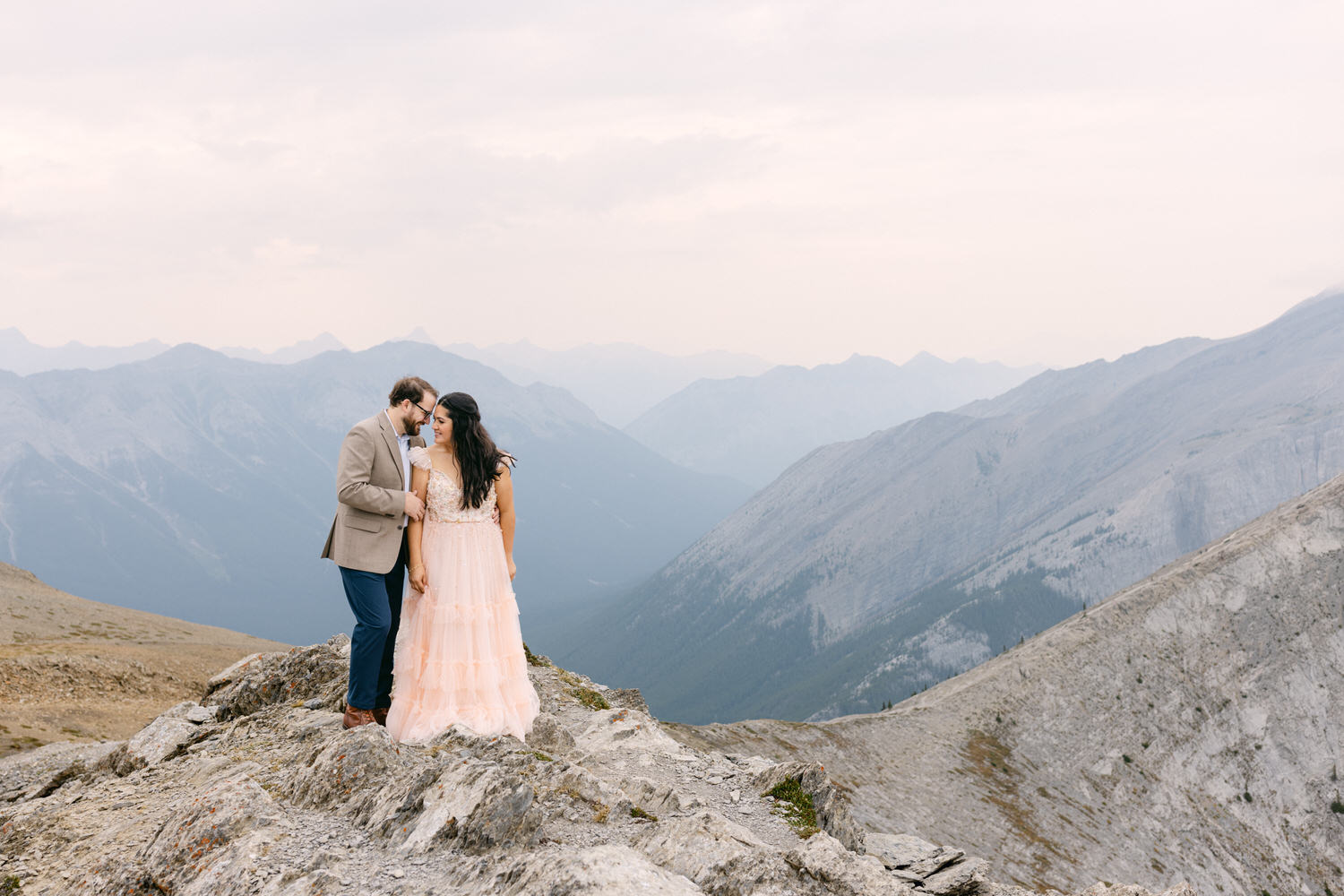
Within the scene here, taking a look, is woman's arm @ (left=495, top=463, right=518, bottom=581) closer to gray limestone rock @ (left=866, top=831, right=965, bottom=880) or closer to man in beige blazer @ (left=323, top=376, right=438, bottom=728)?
man in beige blazer @ (left=323, top=376, right=438, bottom=728)

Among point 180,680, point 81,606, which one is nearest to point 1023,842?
point 180,680

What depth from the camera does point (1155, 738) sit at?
11138 centimetres

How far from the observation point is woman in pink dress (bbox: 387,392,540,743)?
46.5 feet

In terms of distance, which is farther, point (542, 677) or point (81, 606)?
point (81, 606)

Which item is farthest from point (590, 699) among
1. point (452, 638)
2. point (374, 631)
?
point (374, 631)

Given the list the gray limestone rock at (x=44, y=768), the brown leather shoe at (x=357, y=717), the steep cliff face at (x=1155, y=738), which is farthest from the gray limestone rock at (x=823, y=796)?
the steep cliff face at (x=1155, y=738)

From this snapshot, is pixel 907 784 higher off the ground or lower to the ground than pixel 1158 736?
higher

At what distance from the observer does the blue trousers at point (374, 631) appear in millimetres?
13711

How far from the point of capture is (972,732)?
102m

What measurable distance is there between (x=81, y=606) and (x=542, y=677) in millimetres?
83041

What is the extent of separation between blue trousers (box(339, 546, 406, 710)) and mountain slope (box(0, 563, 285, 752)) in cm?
1127

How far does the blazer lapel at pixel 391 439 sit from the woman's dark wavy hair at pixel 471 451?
92 centimetres

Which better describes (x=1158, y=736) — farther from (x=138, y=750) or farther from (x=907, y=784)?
(x=138, y=750)

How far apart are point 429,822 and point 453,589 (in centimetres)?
444
